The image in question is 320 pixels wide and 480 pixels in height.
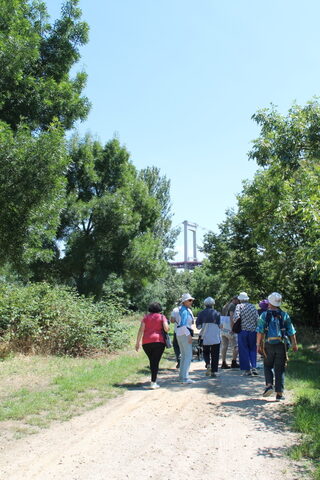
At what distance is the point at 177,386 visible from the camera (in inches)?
328

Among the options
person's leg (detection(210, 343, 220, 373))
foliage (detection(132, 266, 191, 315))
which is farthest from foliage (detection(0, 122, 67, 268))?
foliage (detection(132, 266, 191, 315))

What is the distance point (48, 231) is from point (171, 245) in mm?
31590

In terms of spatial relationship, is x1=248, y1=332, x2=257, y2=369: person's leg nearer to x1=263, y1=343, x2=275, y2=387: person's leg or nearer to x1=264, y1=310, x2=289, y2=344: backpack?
x1=263, y1=343, x2=275, y2=387: person's leg

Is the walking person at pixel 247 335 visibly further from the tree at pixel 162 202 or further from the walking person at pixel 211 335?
the tree at pixel 162 202

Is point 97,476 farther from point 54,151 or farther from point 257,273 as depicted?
point 257,273

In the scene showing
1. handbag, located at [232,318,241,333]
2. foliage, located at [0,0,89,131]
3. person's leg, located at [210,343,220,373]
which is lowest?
person's leg, located at [210,343,220,373]

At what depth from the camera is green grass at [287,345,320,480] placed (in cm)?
465

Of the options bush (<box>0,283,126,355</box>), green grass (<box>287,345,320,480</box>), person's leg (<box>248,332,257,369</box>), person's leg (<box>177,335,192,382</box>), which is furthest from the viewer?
bush (<box>0,283,126,355</box>)

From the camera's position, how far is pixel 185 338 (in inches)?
349

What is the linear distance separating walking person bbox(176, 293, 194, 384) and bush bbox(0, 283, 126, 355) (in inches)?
140

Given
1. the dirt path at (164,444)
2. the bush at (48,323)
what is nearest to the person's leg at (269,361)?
the dirt path at (164,444)

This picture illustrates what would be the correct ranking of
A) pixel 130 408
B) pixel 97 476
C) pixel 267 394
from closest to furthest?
pixel 97 476, pixel 130 408, pixel 267 394

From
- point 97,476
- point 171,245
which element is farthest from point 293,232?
point 171,245

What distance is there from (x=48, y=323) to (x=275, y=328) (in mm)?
6266
